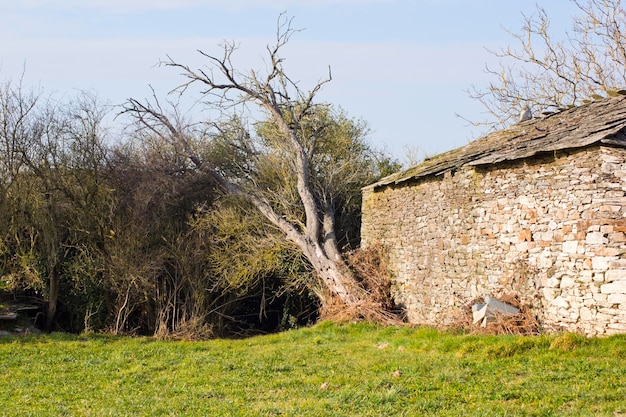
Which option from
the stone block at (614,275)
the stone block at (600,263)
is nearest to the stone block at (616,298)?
the stone block at (614,275)

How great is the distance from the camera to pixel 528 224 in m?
11.7

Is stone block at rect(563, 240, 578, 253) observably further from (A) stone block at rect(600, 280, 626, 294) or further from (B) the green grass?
(B) the green grass

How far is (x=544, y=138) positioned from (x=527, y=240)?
2008mm

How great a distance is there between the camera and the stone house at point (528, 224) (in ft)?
33.8

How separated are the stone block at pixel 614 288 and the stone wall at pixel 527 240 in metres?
0.01

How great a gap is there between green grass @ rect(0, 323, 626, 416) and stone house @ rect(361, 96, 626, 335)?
1.01 m

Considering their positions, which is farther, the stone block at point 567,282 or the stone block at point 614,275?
the stone block at point 567,282

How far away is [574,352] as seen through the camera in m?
9.49

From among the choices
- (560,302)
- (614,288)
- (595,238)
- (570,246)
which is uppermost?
(595,238)

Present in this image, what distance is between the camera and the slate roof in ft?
34.5

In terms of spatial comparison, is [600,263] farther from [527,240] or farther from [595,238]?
[527,240]

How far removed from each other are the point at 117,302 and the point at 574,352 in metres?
11.8

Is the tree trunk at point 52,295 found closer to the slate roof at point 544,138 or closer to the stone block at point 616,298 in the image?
the slate roof at point 544,138

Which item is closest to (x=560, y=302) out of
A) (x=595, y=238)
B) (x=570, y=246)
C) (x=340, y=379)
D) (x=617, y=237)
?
(x=570, y=246)
